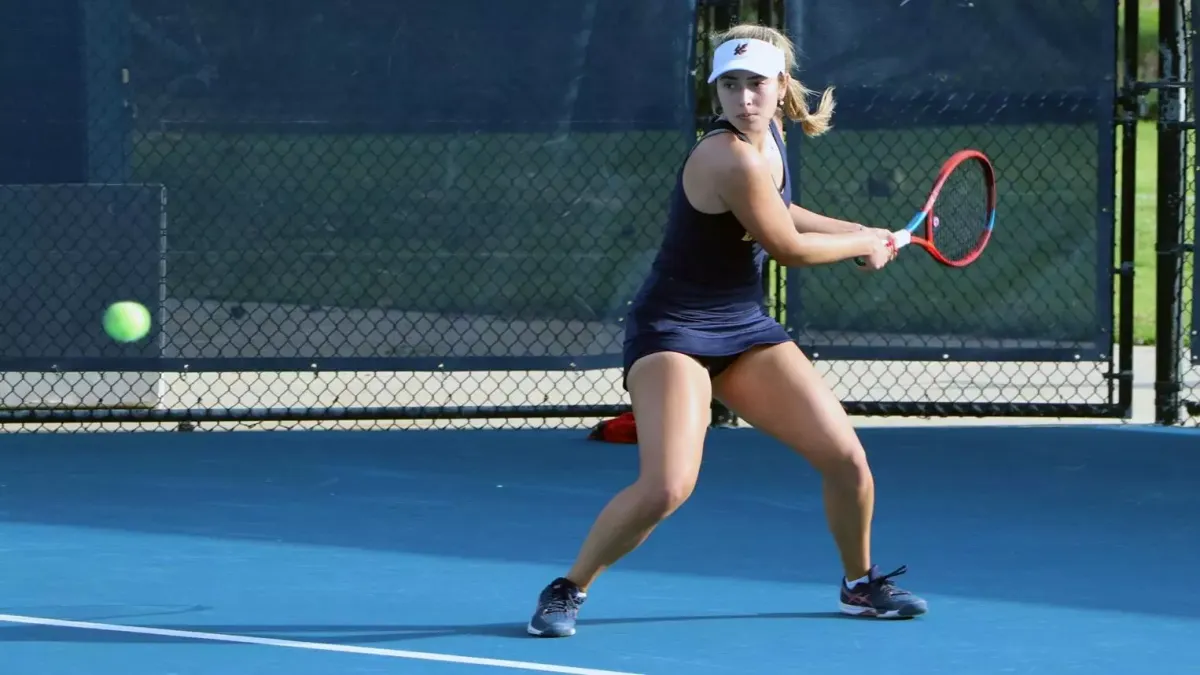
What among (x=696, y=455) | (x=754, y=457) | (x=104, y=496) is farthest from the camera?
(x=754, y=457)

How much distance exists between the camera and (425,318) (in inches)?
312

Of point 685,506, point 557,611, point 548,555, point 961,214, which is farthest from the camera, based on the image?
point 685,506

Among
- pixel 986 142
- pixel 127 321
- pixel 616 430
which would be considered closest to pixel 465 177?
pixel 616 430

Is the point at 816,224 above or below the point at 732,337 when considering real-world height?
above

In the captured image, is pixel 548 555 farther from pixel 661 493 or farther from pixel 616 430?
pixel 616 430

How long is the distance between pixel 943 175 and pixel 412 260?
10.3 ft

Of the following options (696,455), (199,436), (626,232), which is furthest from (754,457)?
(696,455)

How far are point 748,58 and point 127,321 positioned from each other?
4.22m

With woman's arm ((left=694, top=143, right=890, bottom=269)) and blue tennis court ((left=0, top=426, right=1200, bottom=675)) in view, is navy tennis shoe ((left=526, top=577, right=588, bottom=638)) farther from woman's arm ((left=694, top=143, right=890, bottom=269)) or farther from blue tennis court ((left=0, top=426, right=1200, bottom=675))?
woman's arm ((left=694, top=143, right=890, bottom=269))

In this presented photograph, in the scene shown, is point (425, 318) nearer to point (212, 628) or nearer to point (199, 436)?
point (199, 436)

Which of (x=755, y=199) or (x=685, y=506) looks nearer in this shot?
(x=755, y=199)

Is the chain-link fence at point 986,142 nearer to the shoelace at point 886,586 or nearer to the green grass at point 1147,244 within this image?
the green grass at point 1147,244

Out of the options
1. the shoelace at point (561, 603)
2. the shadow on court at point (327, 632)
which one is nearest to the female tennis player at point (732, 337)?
the shoelace at point (561, 603)

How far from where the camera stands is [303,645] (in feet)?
15.2
